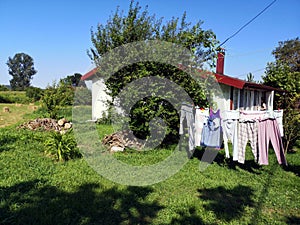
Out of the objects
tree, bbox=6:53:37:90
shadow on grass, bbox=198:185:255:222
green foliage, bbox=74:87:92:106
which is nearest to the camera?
shadow on grass, bbox=198:185:255:222

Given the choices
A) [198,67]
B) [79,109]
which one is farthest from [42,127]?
[198,67]

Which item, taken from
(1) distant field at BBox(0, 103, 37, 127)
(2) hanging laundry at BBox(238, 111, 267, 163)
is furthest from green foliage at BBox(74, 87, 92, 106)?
(2) hanging laundry at BBox(238, 111, 267, 163)

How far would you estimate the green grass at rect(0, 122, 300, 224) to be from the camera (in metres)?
2.94

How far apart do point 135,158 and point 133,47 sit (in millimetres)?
2910

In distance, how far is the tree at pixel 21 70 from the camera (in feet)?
227

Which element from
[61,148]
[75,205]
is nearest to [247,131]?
[75,205]

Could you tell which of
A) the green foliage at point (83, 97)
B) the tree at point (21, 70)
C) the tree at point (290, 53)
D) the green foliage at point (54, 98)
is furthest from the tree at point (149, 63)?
the tree at point (21, 70)

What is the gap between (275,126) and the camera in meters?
4.55

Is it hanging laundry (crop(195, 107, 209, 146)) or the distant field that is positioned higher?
hanging laundry (crop(195, 107, 209, 146))

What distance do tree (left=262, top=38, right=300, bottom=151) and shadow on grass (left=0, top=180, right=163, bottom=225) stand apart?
194 inches

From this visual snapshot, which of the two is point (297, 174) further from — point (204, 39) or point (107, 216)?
point (107, 216)

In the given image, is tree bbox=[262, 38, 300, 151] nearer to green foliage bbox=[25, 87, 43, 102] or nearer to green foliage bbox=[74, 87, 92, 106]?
green foliage bbox=[74, 87, 92, 106]

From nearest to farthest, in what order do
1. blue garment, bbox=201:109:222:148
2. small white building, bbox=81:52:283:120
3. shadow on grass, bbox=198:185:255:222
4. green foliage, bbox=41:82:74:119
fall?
shadow on grass, bbox=198:185:255:222 < blue garment, bbox=201:109:222:148 < small white building, bbox=81:52:283:120 < green foliage, bbox=41:82:74:119

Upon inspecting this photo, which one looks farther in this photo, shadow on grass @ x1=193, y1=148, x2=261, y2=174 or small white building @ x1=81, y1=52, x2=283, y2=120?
small white building @ x1=81, y1=52, x2=283, y2=120
